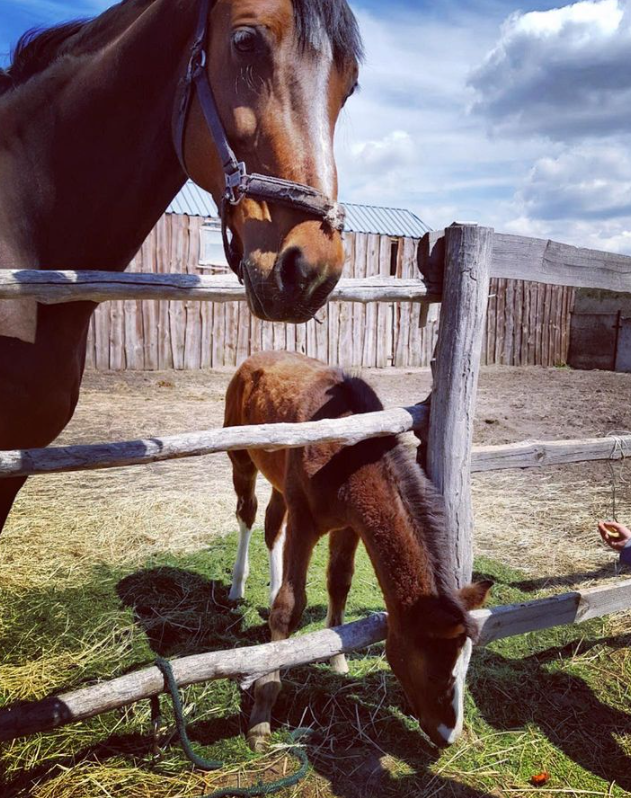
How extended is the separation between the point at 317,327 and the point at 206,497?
798 cm

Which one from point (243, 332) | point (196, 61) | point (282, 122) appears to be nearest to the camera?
point (282, 122)

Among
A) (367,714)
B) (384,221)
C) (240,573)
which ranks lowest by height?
(367,714)

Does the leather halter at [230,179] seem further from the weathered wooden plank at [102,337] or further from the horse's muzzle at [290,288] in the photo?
the weathered wooden plank at [102,337]

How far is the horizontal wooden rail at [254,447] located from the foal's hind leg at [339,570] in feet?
2.73

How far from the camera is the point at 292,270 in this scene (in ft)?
4.78

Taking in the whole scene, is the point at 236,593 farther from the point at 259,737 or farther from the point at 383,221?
the point at 383,221

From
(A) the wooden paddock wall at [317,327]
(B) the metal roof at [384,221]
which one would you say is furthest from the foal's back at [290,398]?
(B) the metal roof at [384,221]

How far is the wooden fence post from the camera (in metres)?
2.38

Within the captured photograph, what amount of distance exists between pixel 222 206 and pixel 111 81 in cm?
62

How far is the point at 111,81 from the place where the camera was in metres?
1.83

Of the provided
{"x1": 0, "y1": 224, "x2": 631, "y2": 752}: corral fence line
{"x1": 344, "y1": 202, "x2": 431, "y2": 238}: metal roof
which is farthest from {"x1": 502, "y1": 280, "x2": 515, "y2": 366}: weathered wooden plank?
{"x1": 0, "y1": 224, "x2": 631, "y2": 752}: corral fence line

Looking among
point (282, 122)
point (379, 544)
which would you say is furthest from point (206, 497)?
point (282, 122)

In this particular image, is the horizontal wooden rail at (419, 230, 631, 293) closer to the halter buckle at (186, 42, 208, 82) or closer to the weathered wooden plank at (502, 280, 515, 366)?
the halter buckle at (186, 42, 208, 82)

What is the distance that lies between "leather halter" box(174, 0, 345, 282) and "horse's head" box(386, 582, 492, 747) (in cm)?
142
